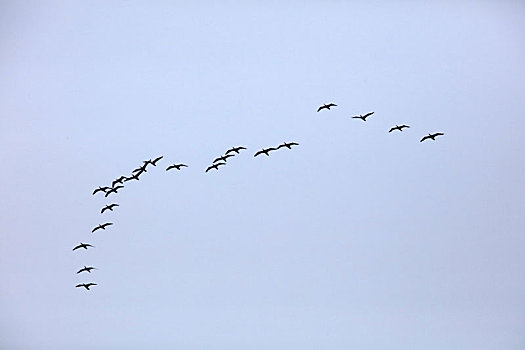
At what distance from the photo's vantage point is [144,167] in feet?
309

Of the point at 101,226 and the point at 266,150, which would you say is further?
the point at 101,226

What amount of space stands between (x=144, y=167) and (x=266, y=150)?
10427 mm

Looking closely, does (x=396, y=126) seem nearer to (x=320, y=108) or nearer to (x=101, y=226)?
(x=320, y=108)

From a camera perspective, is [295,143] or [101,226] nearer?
[295,143]

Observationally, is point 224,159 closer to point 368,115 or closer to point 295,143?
point 295,143

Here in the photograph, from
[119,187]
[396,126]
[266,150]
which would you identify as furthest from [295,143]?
[119,187]

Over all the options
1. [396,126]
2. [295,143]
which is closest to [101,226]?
[295,143]

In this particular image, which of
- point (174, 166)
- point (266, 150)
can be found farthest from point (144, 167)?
point (266, 150)

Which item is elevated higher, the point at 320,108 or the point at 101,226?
the point at 320,108

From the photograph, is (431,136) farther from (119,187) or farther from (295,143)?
(119,187)

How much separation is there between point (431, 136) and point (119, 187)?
2684 cm

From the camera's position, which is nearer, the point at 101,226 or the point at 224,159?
the point at 224,159

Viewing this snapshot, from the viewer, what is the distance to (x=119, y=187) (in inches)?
3841

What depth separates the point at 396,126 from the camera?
310 feet
